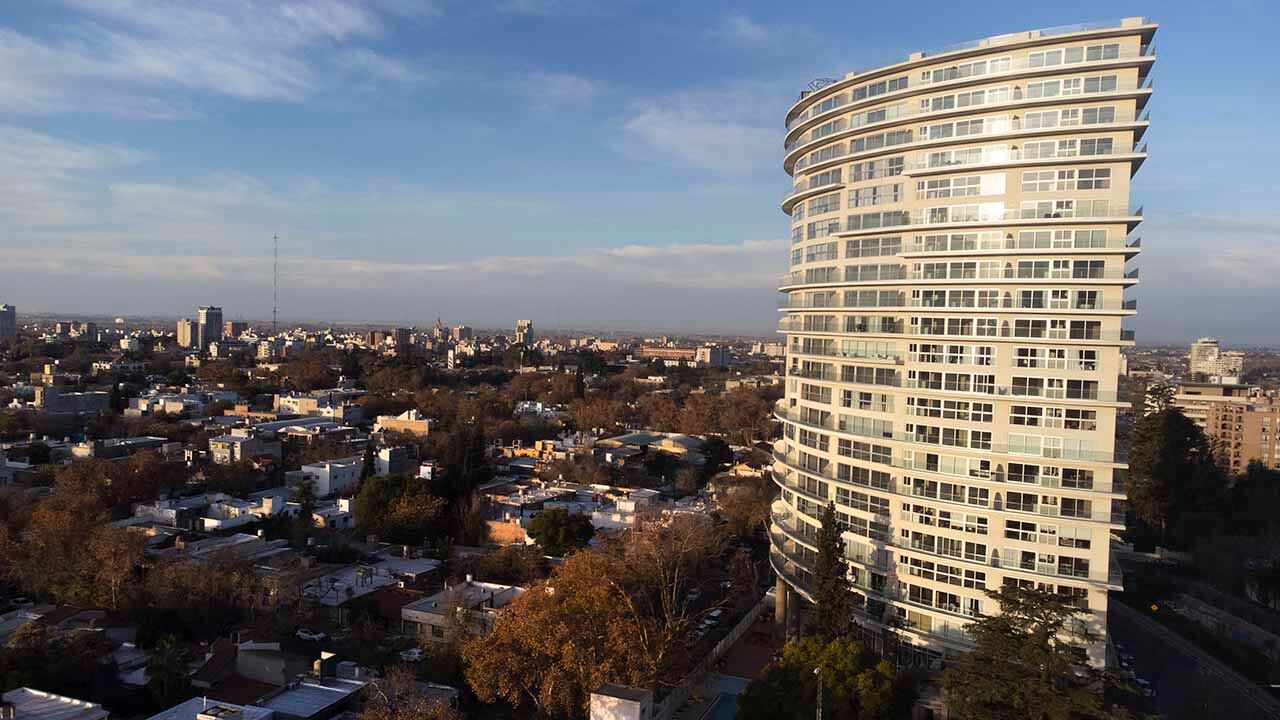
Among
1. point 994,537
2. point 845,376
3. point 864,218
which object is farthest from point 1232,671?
point 864,218

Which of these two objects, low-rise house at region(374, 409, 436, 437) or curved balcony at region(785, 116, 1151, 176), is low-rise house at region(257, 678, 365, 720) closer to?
curved balcony at region(785, 116, 1151, 176)

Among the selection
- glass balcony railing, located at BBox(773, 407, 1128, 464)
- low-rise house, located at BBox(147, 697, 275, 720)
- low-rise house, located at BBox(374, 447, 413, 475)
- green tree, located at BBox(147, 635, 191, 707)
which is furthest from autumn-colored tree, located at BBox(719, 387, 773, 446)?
low-rise house, located at BBox(147, 697, 275, 720)

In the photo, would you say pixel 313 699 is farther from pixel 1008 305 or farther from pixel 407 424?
pixel 407 424

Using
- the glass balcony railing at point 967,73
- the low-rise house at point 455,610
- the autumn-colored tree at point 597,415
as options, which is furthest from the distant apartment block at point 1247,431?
the low-rise house at point 455,610

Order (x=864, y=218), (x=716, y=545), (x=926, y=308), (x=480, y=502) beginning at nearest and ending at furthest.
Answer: (x=926, y=308) → (x=864, y=218) → (x=716, y=545) → (x=480, y=502)

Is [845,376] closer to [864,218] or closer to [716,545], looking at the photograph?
[864,218]

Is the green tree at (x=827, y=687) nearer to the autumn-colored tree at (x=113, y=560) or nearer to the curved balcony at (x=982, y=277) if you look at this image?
the curved balcony at (x=982, y=277)
